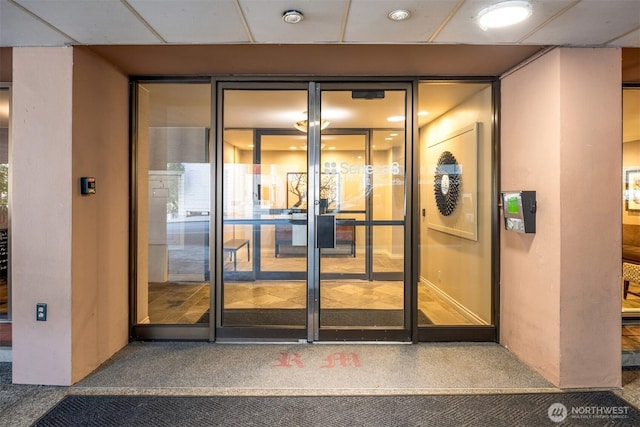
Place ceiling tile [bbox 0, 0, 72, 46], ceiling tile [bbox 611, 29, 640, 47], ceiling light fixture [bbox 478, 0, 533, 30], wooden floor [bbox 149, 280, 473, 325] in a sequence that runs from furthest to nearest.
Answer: wooden floor [bbox 149, 280, 473, 325], ceiling tile [bbox 611, 29, 640, 47], ceiling tile [bbox 0, 0, 72, 46], ceiling light fixture [bbox 478, 0, 533, 30]

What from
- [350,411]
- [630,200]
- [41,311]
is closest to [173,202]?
[41,311]

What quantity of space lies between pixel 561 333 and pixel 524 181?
1.25 m

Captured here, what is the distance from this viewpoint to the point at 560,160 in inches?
101

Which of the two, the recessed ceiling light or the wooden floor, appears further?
the wooden floor

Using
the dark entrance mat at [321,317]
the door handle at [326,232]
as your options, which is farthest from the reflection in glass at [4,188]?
Result: the door handle at [326,232]

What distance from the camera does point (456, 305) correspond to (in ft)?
12.8

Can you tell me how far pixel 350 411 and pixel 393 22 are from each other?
2.60 meters

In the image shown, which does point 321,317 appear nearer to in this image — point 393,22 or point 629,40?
point 393,22

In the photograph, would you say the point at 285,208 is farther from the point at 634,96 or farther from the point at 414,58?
the point at 634,96

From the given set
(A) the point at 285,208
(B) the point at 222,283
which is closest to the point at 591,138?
(A) the point at 285,208

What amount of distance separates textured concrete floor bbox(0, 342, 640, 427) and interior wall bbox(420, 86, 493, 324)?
65 cm

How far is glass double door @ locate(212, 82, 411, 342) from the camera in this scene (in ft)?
11.1

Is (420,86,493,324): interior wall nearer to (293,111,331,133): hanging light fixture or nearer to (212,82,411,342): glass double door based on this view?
(212,82,411,342): glass double door

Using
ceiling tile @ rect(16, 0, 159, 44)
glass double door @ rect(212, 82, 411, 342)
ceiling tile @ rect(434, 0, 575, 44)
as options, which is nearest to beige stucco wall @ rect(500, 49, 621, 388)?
ceiling tile @ rect(434, 0, 575, 44)
